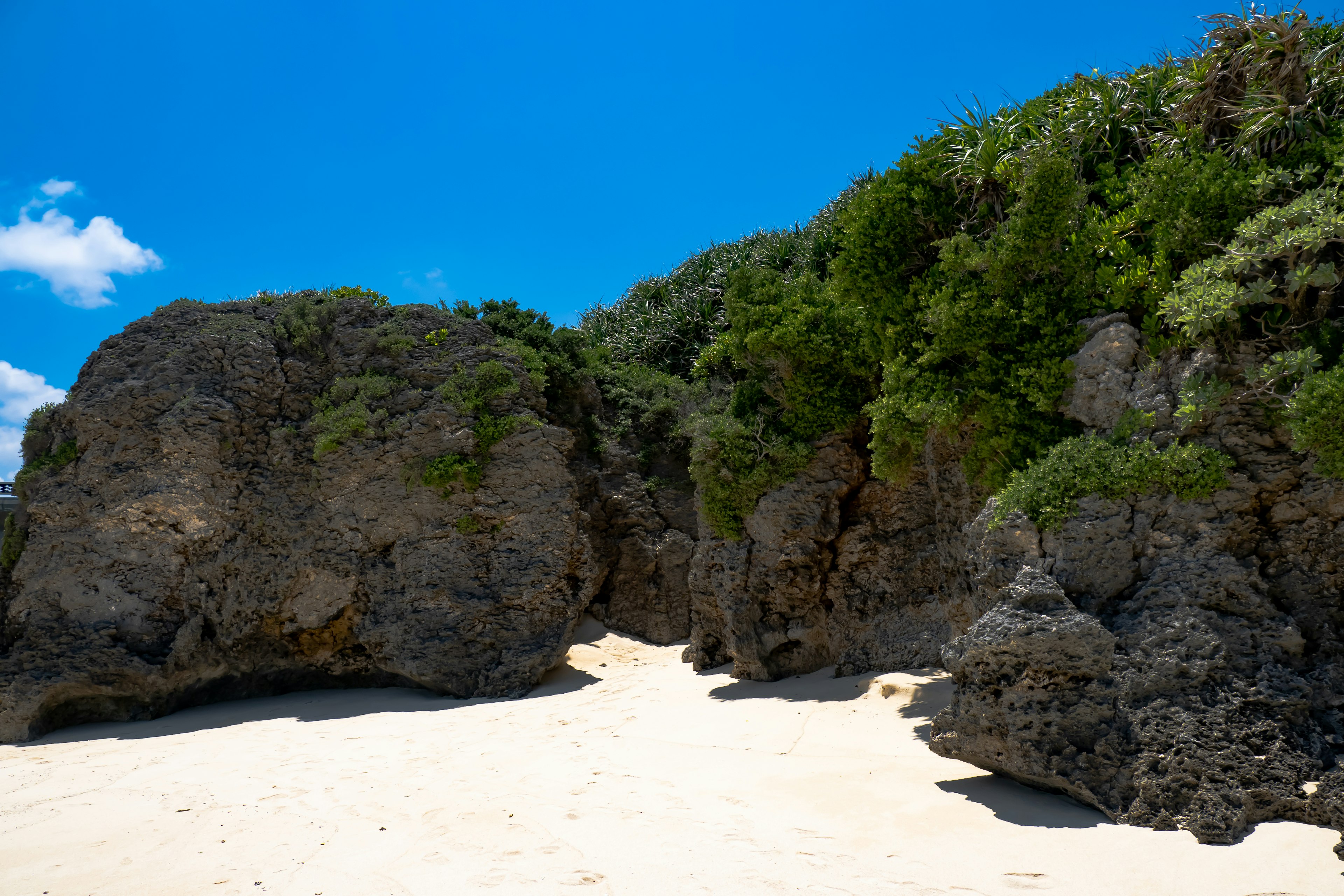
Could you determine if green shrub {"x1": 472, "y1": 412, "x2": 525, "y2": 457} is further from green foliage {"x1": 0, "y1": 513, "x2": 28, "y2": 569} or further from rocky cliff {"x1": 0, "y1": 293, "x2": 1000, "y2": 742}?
green foliage {"x1": 0, "y1": 513, "x2": 28, "y2": 569}

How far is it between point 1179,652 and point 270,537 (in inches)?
482

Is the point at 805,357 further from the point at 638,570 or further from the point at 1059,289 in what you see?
the point at 638,570

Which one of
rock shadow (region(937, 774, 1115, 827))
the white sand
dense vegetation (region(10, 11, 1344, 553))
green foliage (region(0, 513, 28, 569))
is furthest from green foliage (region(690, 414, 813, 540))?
green foliage (region(0, 513, 28, 569))

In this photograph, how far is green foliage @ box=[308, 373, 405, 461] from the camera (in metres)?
12.9

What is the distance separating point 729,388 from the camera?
53.6 feet

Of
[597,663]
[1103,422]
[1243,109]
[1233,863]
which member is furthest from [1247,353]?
[597,663]

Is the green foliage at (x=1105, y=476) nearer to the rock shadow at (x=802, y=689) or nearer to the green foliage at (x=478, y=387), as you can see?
the rock shadow at (x=802, y=689)

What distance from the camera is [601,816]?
587 cm

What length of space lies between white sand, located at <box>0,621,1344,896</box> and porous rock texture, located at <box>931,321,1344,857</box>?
298 millimetres

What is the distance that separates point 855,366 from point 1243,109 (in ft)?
17.4

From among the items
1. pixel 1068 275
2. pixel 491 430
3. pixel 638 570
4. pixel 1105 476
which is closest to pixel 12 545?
pixel 491 430

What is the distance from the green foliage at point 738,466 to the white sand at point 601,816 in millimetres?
2824

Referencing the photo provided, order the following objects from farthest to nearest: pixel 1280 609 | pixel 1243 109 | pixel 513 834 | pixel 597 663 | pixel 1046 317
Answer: pixel 597 663 < pixel 1046 317 < pixel 1243 109 < pixel 1280 609 < pixel 513 834

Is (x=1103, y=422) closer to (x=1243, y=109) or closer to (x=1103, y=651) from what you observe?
(x=1103, y=651)
